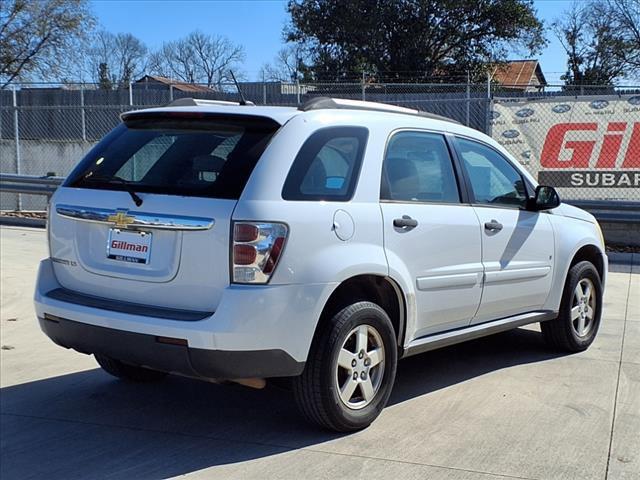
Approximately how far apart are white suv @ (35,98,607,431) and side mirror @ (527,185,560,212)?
1.78 feet

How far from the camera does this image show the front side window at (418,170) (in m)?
4.45

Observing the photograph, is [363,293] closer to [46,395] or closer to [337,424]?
[337,424]

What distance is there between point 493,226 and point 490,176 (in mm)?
453

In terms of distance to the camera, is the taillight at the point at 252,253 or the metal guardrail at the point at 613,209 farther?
the metal guardrail at the point at 613,209

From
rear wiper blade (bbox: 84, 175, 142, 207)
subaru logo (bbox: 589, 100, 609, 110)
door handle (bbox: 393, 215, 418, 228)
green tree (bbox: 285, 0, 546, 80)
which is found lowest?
door handle (bbox: 393, 215, 418, 228)

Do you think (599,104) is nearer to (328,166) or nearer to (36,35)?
(328,166)

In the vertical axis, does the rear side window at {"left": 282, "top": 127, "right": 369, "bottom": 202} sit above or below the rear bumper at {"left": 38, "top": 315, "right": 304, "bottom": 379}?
above

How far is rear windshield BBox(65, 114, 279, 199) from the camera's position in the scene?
3.88m

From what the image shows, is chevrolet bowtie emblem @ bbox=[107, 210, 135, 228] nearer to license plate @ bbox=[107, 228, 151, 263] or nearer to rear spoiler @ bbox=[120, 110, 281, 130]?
license plate @ bbox=[107, 228, 151, 263]

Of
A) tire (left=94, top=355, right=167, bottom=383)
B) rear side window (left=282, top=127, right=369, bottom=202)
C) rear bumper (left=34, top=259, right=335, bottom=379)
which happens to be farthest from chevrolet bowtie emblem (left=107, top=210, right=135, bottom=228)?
tire (left=94, top=355, right=167, bottom=383)

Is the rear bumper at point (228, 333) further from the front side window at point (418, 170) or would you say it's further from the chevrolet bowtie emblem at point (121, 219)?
the front side window at point (418, 170)

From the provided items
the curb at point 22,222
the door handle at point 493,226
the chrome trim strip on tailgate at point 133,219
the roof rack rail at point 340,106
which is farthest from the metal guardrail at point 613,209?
the curb at point 22,222

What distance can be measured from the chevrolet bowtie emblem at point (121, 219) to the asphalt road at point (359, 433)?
4.10ft

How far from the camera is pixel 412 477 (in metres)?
3.70
